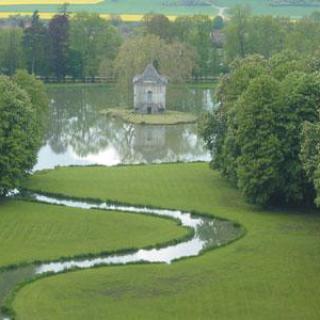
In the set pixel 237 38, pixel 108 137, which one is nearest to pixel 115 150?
pixel 108 137

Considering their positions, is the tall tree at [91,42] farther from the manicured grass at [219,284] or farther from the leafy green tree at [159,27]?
the manicured grass at [219,284]

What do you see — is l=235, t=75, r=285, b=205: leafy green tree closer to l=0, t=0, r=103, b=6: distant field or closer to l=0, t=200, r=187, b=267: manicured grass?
l=0, t=200, r=187, b=267: manicured grass

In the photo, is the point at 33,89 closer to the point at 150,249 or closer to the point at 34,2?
the point at 150,249

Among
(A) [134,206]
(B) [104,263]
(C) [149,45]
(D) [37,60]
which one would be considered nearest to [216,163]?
(A) [134,206]

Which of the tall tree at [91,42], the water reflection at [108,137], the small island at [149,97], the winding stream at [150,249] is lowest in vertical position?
the winding stream at [150,249]

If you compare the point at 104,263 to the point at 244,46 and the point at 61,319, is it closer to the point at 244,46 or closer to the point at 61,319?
the point at 61,319

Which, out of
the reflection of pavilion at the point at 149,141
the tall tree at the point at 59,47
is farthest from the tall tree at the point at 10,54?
the reflection of pavilion at the point at 149,141
